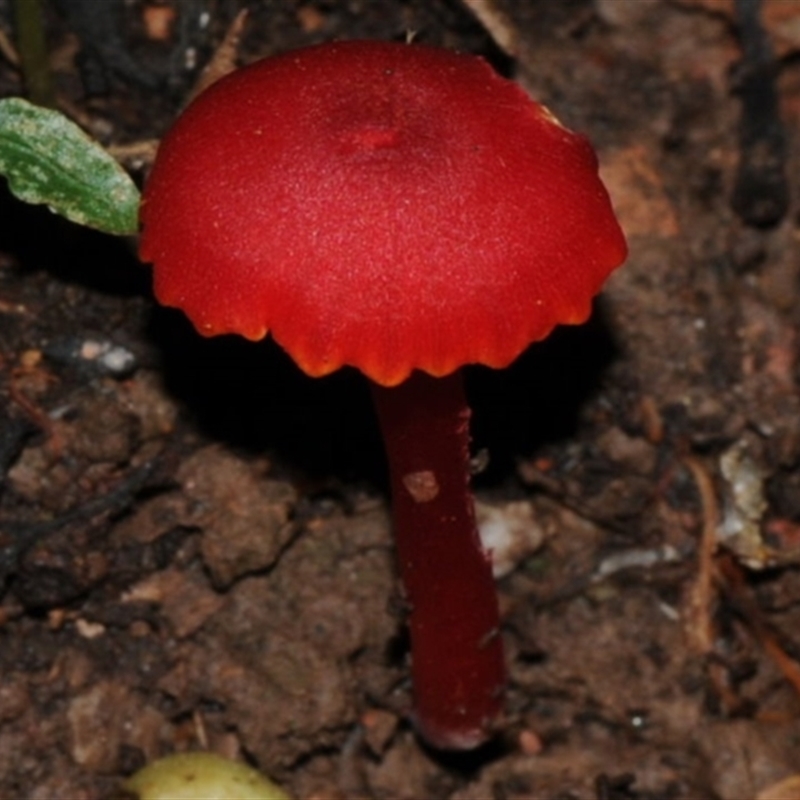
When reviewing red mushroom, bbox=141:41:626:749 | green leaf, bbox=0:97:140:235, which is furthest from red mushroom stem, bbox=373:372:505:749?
green leaf, bbox=0:97:140:235

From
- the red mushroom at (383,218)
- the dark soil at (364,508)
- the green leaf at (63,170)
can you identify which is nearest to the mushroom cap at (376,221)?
the red mushroom at (383,218)

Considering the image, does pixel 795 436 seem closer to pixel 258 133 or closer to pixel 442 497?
pixel 442 497

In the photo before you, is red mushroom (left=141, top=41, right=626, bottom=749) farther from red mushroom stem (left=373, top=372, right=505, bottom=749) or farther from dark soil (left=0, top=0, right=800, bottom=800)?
dark soil (left=0, top=0, right=800, bottom=800)

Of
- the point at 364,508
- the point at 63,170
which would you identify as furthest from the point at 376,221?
the point at 364,508

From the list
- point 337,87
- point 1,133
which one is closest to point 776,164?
point 337,87

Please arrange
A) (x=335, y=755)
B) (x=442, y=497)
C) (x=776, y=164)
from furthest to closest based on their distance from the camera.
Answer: (x=776, y=164)
(x=335, y=755)
(x=442, y=497)

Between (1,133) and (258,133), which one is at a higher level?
(258,133)

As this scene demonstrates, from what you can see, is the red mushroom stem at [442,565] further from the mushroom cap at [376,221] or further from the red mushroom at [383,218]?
the mushroom cap at [376,221]
